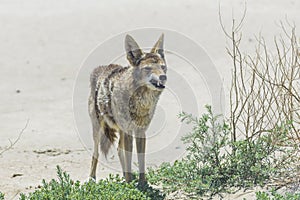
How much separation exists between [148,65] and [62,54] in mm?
8301

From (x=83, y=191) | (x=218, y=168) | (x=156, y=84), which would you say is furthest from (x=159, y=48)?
(x=83, y=191)

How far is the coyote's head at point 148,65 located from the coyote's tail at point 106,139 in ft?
3.06

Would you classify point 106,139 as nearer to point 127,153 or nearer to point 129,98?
point 127,153

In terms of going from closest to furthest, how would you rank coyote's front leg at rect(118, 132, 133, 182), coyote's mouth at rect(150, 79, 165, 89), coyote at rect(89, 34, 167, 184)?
coyote's mouth at rect(150, 79, 165, 89), coyote at rect(89, 34, 167, 184), coyote's front leg at rect(118, 132, 133, 182)

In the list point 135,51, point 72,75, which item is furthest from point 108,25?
point 135,51

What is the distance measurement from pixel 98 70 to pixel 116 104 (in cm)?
86

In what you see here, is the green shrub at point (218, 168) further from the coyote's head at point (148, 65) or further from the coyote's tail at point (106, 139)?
the coyote's tail at point (106, 139)

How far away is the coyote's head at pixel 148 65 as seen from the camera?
19.2 feet

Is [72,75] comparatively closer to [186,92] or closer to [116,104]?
[186,92]

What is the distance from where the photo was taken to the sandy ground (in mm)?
7836

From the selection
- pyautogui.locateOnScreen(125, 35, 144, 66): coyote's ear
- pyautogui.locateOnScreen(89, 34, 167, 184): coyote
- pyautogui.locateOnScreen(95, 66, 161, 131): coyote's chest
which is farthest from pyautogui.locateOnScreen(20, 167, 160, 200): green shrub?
pyautogui.locateOnScreen(125, 35, 144, 66): coyote's ear

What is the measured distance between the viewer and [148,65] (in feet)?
19.4

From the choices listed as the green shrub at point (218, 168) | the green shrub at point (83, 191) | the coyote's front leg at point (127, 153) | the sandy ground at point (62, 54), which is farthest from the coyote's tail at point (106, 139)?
the green shrub at point (83, 191)

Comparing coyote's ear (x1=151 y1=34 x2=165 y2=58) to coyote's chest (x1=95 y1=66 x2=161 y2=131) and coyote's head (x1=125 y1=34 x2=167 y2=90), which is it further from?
coyote's chest (x1=95 y1=66 x2=161 y2=131)
